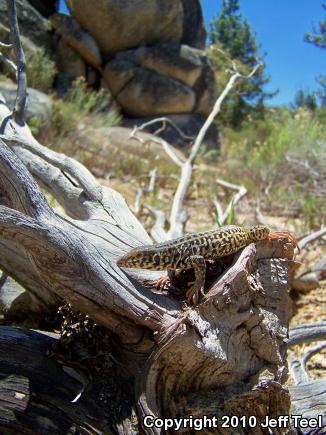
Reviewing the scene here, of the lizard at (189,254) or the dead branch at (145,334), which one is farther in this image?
the lizard at (189,254)

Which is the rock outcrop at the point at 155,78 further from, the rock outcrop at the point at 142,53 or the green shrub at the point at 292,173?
the green shrub at the point at 292,173

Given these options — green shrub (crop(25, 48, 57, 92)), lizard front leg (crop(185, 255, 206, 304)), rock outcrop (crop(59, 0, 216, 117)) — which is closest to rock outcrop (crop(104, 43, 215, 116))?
rock outcrop (crop(59, 0, 216, 117))

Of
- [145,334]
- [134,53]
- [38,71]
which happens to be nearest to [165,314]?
[145,334]

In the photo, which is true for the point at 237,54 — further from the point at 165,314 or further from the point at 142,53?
the point at 165,314

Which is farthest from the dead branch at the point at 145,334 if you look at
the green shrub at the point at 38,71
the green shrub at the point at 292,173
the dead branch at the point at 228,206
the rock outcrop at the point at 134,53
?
the rock outcrop at the point at 134,53

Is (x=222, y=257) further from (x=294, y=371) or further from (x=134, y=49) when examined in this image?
(x=134, y=49)

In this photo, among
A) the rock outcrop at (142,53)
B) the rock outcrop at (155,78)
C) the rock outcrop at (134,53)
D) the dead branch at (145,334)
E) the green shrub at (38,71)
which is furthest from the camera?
the rock outcrop at (155,78)

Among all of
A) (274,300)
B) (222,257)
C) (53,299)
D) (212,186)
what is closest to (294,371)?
(274,300)
